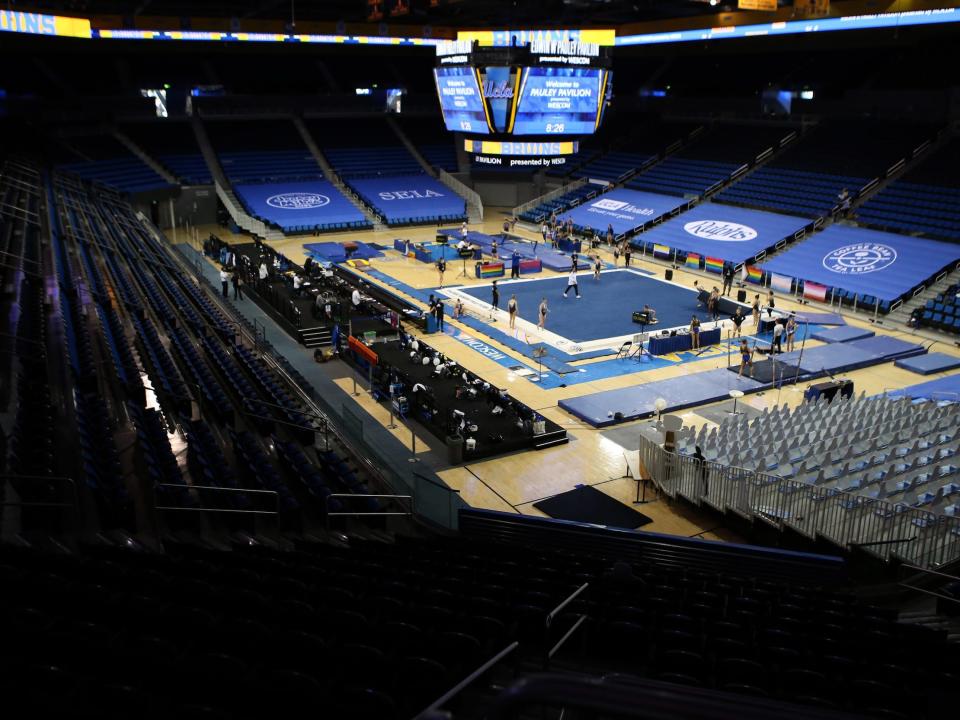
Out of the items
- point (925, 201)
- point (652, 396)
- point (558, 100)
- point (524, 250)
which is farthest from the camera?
point (524, 250)

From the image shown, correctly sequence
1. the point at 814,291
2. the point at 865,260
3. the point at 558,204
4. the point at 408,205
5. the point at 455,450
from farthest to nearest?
the point at 558,204, the point at 408,205, the point at 865,260, the point at 814,291, the point at 455,450

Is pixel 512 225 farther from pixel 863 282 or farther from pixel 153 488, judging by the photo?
pixel 153 488

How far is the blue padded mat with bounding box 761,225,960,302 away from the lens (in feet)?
97.7

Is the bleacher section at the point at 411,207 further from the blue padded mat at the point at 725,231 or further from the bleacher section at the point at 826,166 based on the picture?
the bleacher section at the point at 826,166

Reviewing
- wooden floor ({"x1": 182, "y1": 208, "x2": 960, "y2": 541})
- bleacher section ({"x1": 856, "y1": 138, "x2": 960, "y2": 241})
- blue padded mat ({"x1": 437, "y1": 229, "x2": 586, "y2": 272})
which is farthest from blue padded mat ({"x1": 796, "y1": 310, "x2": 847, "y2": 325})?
blue padded mat ({"x1": 437, "y1": 229, "x2": 586, "y2": 272})

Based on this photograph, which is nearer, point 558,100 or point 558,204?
point 558,100

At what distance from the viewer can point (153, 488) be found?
10.2m

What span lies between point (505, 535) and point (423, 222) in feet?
119

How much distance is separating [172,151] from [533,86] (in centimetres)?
3154

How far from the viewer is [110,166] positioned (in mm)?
44125

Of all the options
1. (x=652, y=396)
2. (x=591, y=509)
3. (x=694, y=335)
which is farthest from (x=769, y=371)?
(x=591, y=509)

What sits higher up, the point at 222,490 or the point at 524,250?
the point at 524,250

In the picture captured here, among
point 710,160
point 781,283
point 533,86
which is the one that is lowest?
point 781,283

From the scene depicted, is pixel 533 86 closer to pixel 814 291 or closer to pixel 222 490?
pixel 814 291
